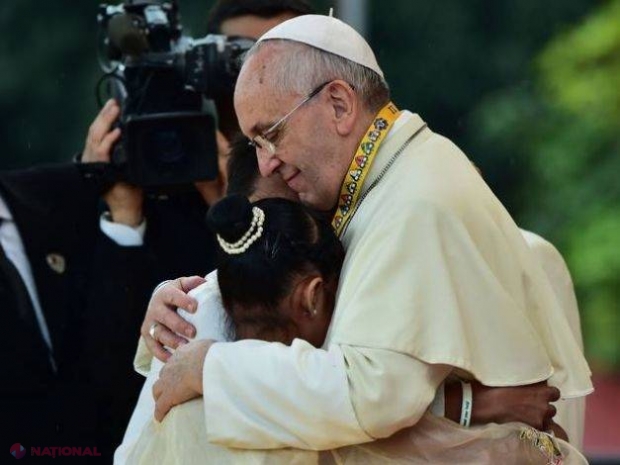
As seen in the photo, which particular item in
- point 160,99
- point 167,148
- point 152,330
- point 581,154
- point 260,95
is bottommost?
point 581,154

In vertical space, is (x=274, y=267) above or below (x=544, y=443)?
above

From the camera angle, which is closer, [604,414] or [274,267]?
[274,267]

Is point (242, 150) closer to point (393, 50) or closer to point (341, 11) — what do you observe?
point (341, 11)

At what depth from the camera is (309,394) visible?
3674 mm

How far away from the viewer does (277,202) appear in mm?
3885

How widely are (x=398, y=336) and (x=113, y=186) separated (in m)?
1.90

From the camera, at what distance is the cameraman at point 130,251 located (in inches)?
204

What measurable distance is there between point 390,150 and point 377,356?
1.70 feet

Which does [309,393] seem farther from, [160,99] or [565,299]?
[160,99]

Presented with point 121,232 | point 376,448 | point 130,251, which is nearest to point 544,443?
point 376,448

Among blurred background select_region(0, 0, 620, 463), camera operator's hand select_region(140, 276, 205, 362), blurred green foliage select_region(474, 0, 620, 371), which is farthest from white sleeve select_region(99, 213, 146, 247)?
blurred green foliage select_region(474, 0, 620, 371)

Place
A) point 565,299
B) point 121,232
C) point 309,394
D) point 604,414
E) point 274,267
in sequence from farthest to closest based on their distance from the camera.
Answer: point 604,414
point 121,232
point 565,299
point 274,267
point 309,394

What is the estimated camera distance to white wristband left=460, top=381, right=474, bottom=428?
3852 mm

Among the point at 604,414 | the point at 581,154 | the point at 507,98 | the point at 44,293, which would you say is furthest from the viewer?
the point at 604,414
